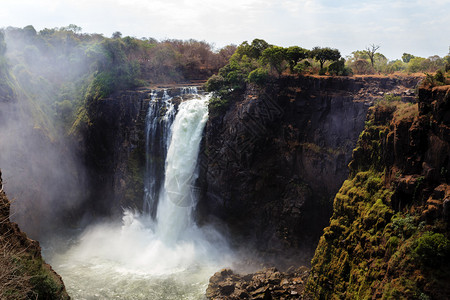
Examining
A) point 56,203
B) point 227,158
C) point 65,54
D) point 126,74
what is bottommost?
point 56,203

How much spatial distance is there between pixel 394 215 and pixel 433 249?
9.64 feet

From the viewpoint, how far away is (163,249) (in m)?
31.9

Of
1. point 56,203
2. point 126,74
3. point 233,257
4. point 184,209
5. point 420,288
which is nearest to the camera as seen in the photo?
point 420,288

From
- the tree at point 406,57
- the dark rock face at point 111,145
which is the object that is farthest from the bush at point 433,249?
the tree at point 406,57

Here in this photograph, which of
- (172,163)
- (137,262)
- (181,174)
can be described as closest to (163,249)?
(137,262)

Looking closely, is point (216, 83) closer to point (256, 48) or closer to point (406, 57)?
point (256, 48)

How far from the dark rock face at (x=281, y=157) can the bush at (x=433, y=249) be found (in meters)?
13.3

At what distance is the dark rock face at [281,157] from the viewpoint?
93.7 feet

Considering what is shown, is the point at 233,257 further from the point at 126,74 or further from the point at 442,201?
the point at 126,74

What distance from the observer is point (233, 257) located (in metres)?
30.8

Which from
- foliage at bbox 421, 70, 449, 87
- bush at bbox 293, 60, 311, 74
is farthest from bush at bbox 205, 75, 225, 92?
foliage at bbox 421, 70, 449, 87

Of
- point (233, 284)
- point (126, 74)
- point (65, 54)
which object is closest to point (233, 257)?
point (233, 284)

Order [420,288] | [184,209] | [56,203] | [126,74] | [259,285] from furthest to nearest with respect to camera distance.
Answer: [126,74], [56,203], [184,209], [259,285], [420,288]

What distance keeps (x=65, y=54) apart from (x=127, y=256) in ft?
105
